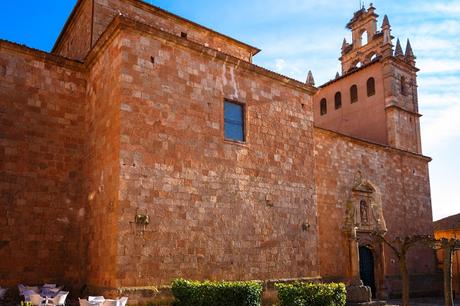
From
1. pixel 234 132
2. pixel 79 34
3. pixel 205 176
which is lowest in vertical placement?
pixel 205 176

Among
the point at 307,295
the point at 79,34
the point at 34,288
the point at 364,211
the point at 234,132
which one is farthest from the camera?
the point at 364,211

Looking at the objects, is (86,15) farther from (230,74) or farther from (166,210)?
(166,210)

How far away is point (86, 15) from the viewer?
14.1 meters

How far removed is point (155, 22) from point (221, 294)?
9284 mm

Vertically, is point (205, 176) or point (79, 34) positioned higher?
point (79, 34)

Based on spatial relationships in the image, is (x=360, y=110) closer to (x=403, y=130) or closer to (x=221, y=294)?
(x=403, y=130)

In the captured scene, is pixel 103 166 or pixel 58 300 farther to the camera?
pixel 103 166

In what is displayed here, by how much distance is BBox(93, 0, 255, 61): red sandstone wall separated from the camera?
1362 cm

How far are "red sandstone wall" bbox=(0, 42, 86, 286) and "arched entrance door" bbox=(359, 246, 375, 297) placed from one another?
10.6 metres

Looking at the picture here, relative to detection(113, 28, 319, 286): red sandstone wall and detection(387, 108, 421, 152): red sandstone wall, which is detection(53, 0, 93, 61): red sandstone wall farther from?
detection(387, 108, 421, 152): red sandstone wall

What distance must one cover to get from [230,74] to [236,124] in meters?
1.41

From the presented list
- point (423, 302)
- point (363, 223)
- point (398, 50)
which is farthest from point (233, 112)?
point (398, 50)

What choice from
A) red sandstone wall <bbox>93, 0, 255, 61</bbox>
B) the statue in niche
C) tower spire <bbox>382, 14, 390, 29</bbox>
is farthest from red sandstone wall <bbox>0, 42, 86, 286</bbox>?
tower spire <bbox>382, 14, 390, 29</bbox>

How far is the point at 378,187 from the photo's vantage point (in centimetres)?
1848
